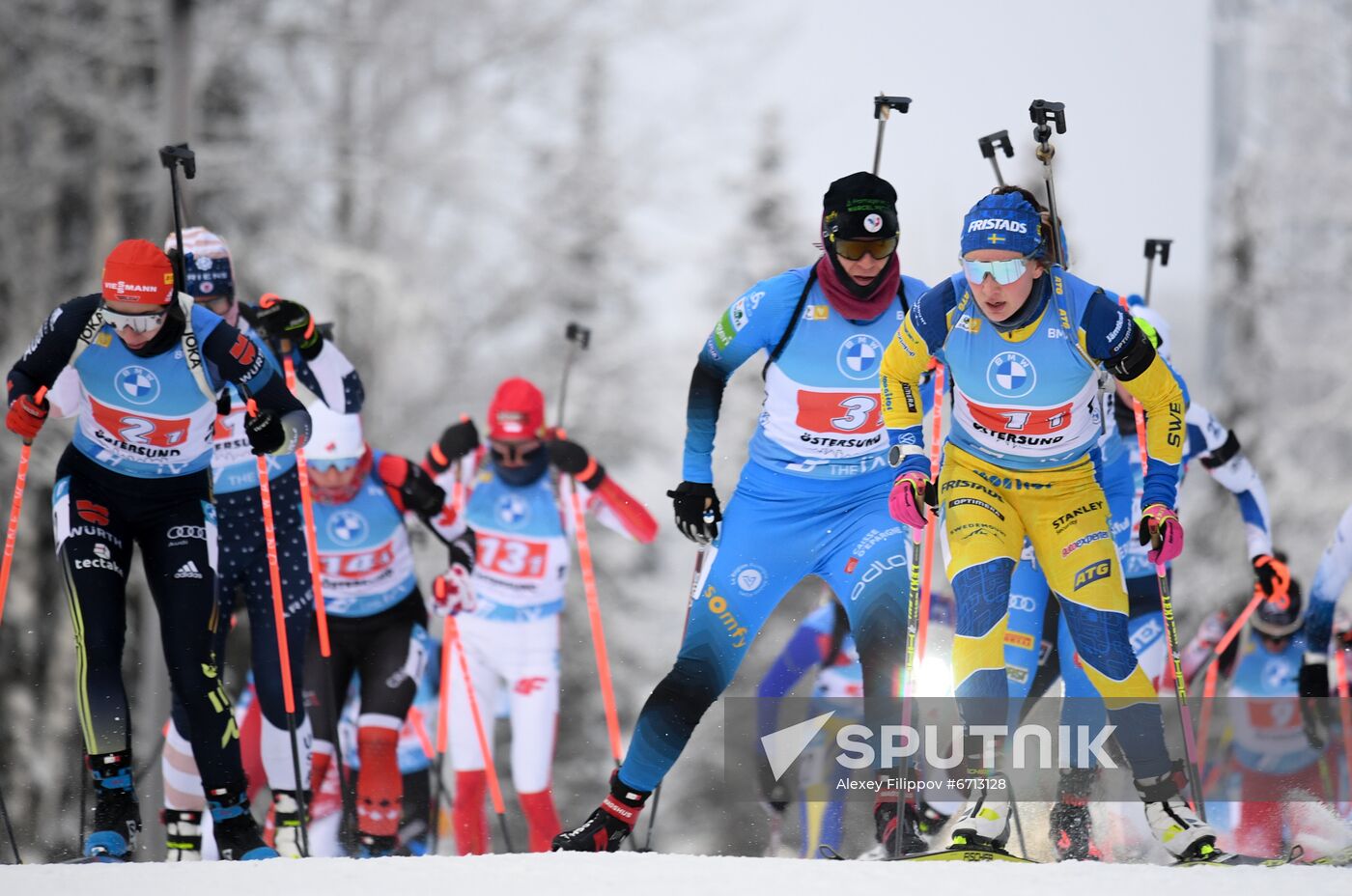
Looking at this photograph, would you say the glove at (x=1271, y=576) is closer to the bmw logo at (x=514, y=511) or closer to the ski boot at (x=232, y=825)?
the bmw logo at (x=514, y=511)

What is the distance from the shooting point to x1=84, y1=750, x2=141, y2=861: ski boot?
547 cm

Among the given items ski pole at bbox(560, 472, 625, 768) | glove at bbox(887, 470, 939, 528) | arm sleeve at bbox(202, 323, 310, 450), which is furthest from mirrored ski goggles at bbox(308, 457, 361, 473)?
glove at bbox(887, 470, 939, 528)

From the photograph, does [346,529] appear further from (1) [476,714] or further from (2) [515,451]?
(1) [476,714]

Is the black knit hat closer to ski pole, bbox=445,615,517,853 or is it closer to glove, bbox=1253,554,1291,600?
glove, bbox=1253,554,1291,600

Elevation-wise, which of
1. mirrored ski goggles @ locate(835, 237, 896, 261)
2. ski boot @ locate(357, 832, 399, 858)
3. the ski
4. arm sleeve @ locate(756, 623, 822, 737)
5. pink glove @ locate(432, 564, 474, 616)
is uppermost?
mirrored ski goggles @ locate(835, 237, 896, 261)

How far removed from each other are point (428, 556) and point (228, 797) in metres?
15.0

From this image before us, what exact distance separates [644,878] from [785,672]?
3565 millimetres

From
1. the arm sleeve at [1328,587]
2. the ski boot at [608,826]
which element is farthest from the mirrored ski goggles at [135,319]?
the arm sleeve at [1328,587]

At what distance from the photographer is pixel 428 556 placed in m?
20.5

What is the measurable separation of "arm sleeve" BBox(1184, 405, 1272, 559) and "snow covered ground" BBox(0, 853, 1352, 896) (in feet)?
9.28

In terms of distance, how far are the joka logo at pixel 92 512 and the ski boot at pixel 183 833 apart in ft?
5.41

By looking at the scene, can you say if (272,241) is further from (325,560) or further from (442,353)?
(325,560)

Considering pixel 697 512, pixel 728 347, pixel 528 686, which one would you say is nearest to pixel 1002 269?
pixel 728 347

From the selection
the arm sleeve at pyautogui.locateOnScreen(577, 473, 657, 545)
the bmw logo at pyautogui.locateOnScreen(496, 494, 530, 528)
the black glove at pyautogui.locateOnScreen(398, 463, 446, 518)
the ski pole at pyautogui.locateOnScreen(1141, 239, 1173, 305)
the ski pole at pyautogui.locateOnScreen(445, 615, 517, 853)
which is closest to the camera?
the black glove at pyautogui.locateOnScreen(398, 463, 446, 518)
